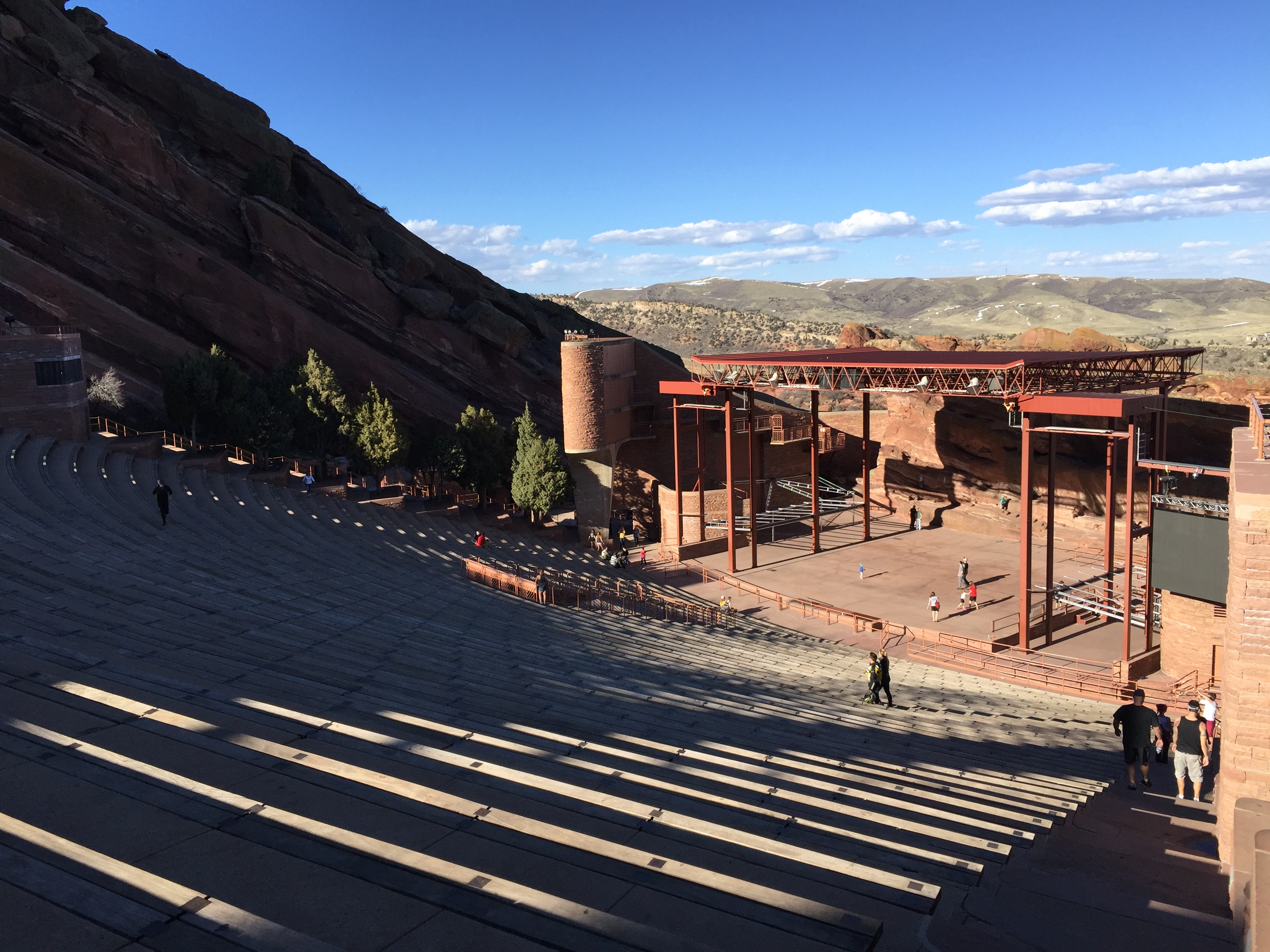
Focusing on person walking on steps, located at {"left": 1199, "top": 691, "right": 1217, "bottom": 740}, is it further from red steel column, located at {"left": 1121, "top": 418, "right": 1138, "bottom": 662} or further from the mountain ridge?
the mountain ridge

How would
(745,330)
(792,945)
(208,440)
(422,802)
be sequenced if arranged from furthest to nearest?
(745,330)
(208,440)
(422,802)
(792,945)

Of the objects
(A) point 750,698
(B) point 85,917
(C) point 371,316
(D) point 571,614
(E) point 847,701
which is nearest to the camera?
(B) point 85,917

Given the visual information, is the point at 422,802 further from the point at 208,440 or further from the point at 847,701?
the point at 208,440

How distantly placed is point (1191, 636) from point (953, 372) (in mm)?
9957

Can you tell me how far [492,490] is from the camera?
139ft

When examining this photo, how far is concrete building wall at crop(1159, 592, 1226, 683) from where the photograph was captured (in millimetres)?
21844

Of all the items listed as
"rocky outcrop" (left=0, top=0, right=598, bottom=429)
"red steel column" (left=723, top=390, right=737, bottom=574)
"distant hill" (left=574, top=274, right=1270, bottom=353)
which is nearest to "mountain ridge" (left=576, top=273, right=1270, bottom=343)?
"distant hill" (left=574, top=274, right=1270, bottom=353)

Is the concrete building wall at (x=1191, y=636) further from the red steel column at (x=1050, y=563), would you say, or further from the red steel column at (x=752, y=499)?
the red steel column at (x=752, y=499)

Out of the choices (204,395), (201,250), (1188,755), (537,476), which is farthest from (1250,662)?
(201,250)

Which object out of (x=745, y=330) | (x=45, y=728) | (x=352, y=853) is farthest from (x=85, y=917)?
(x=745, y=330)

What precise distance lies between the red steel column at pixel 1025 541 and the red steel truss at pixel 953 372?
143 centimetres

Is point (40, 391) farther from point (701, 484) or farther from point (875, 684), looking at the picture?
point (875, 684)

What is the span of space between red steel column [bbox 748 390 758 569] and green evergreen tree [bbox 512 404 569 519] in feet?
26.5

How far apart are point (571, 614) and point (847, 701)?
25.8 ft
